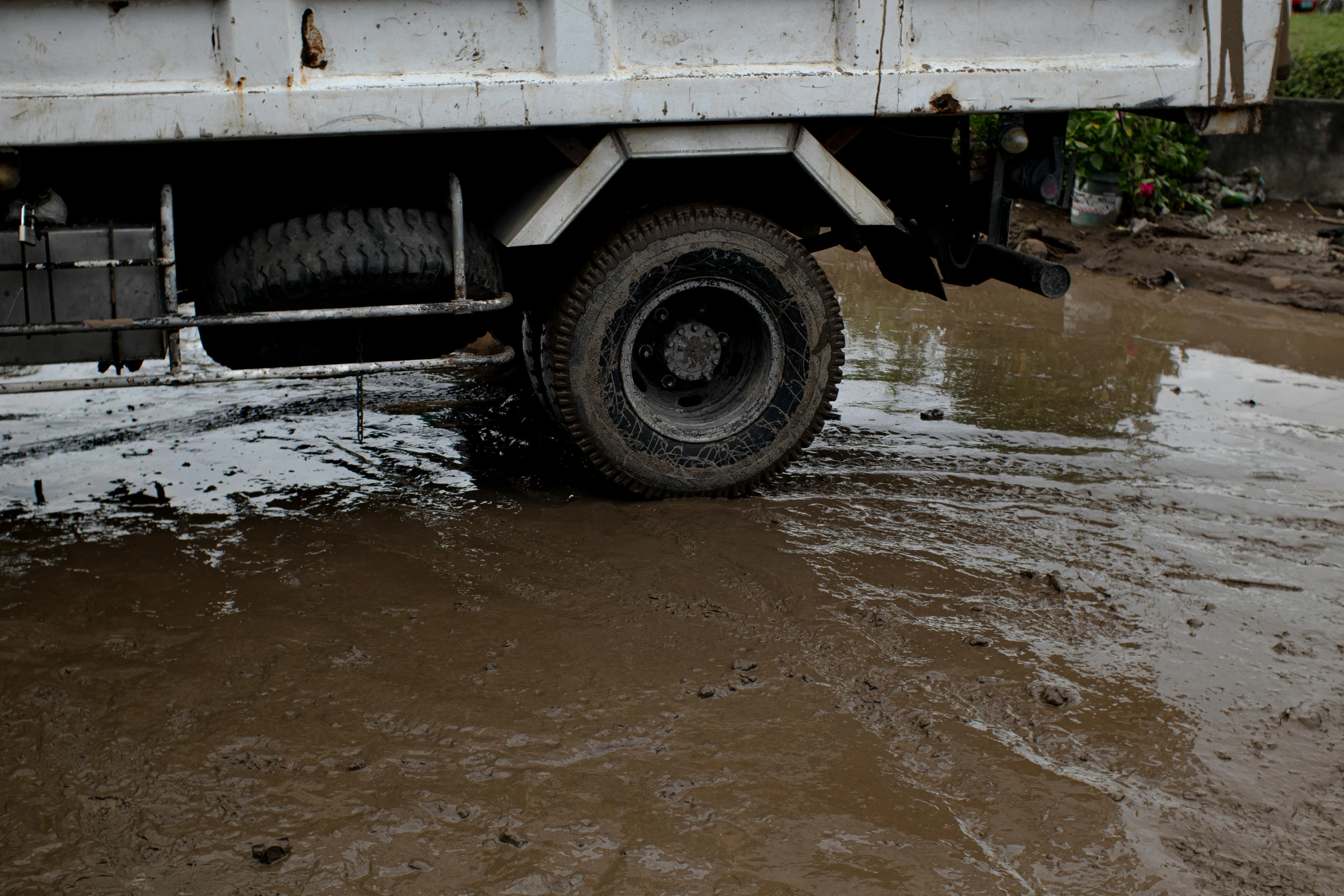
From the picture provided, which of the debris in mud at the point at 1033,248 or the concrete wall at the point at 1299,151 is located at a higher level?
the concrete wall at the point at 1299,151

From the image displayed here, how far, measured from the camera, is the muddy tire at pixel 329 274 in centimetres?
368

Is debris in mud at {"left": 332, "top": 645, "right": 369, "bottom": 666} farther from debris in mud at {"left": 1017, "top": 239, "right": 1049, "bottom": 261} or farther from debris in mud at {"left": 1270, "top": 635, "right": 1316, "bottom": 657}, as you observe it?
debris in mud at {"left": 1017, "top": 239, "right": 1049, "bottom": 261}

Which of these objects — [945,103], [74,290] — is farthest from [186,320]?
[945,103]

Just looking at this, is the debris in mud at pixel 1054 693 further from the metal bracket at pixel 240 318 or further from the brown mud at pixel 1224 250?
the brown mud at pixel 1224 250

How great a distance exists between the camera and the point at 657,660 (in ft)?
10.3

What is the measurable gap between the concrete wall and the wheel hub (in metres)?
7.88

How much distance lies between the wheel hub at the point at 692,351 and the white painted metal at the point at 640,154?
644 millimetres

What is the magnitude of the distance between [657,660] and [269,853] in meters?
1.15

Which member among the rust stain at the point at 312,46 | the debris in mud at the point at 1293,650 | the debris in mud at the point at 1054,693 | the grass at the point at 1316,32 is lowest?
the debris in mud at the point at 1054,693

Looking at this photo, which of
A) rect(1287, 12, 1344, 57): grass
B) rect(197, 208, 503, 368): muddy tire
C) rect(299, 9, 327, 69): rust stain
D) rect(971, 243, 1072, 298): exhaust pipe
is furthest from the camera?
rect(1287, 12, 1344, 57): grass

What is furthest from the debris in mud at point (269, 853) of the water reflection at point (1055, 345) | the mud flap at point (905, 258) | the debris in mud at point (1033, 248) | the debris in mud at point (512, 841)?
the debris in mud at point (1033, 248)

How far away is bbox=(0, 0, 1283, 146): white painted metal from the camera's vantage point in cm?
345

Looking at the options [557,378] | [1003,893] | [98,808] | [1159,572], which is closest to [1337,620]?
[1159,572]

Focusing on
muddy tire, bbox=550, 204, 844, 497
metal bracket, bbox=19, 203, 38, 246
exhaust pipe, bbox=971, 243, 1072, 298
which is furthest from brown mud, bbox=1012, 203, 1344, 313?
metal bracket, bbox=19, 203, 38, 246
